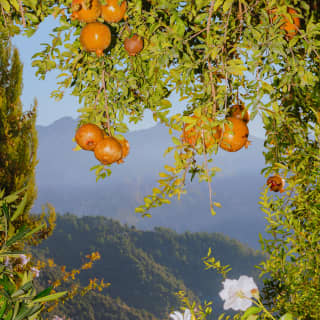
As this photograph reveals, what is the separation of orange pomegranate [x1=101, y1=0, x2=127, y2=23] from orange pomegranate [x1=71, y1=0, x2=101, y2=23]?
0.7 inches

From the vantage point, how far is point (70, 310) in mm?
16219

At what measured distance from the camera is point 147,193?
7825 cm

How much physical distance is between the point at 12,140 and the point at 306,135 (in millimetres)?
5817

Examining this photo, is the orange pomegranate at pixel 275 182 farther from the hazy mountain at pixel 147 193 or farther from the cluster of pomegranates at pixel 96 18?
the hazy mountain at pixel 147 193

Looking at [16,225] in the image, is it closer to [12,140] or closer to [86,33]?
[12,140]

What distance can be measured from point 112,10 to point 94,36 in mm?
99

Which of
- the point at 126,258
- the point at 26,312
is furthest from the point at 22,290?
the point at 126,258

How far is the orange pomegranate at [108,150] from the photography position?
1085 mm

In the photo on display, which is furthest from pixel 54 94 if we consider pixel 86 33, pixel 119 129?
pixel 86 33

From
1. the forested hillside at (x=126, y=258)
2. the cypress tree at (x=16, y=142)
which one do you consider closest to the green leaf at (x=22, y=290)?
the cypress tree at (x=16, y=142)

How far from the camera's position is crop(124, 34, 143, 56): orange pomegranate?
110 centimetres

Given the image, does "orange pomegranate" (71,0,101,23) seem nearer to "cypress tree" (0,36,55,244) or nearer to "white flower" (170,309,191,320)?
"white flower" (170,309,191,320)

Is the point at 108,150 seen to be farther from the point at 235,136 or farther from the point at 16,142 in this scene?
the point at 16,142

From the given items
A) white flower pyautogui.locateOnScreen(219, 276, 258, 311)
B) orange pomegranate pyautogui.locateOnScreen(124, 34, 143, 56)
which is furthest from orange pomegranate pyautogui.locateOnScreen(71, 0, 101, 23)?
white flower pyautogui.locateOnScreen(219, 276, 258, 311)
